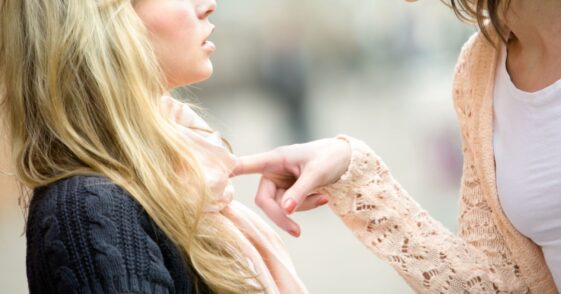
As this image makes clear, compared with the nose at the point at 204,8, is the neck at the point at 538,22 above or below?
above

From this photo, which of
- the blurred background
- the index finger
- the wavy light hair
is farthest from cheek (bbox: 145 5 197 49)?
the blurred background

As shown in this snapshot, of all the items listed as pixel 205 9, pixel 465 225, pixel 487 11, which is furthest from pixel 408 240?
pixel 205 9

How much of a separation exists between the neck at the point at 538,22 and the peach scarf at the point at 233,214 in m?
0.52

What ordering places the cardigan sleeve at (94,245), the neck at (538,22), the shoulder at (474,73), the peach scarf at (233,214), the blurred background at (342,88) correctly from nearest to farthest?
1. the cardigan sleeve at (94,245)
2. the peach scarf at (233,214)
3. the neck at (538,22)
4. the shoulder at (474,73)
5. the blurred background at (342,88)

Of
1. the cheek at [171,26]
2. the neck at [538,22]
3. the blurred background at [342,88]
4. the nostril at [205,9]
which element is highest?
the neck at [538,22]

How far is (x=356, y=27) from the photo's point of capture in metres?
4.84

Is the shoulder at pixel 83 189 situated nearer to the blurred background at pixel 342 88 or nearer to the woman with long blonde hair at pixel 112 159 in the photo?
the woman with long blonde hair at pixel 112 159

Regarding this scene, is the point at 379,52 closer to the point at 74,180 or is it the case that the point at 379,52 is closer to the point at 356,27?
the point at 356,27

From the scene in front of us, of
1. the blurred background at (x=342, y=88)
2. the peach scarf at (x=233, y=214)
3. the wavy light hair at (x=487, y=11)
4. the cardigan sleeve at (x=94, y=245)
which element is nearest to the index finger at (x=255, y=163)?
the peach scarf at (x=233, y=214)

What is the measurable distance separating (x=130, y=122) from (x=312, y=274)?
250 cm

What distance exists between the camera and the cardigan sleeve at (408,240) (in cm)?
158

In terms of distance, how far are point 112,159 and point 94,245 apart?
0.44 feet

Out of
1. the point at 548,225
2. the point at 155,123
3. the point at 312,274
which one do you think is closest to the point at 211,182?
the point at 155,123

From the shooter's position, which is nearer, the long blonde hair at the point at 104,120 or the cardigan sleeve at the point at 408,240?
the long blonde hair at the point at 104,120
